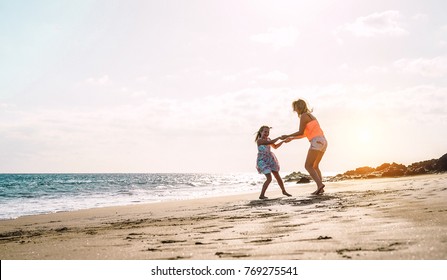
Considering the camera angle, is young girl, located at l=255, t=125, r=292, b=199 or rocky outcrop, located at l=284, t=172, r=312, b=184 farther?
rocky outcrop, located at l=284, t=172, r=312, b=184

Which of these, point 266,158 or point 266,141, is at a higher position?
point 266,141

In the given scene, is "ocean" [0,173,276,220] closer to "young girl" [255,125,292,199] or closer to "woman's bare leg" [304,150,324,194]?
"young girl" [255,125,292,199]

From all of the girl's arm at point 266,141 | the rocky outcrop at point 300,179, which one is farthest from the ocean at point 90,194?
the girl's arm at point 266,141

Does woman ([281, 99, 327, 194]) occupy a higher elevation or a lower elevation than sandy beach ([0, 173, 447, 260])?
higher

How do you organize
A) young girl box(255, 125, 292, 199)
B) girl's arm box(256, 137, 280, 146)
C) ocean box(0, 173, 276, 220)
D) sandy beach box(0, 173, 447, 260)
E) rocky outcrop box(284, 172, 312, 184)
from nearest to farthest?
1. sandy beach box(0, 173, 447, 260)
2. girl's arm box(256, 137, 280, 146)
3. young girl box(255, 125, 292, 199)
4. ocean box(0, 173, 276, 220)
5. rocky outcrop box(284, 172, 312, 184)

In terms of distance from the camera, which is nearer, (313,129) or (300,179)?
(313,129)

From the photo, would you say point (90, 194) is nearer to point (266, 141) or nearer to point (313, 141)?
point (266, 141)

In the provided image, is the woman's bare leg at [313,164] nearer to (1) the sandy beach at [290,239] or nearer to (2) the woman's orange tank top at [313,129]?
(2) the woman's orange tank top at [313,129]

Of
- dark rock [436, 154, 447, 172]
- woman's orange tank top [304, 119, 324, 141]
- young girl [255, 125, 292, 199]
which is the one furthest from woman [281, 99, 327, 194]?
dark rock [436, 154, 447, 172]

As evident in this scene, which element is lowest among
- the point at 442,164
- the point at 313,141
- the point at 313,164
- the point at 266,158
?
the point at 442,164

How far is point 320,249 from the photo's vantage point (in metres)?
3.30

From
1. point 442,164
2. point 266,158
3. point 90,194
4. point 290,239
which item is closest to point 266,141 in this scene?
point 266,158
